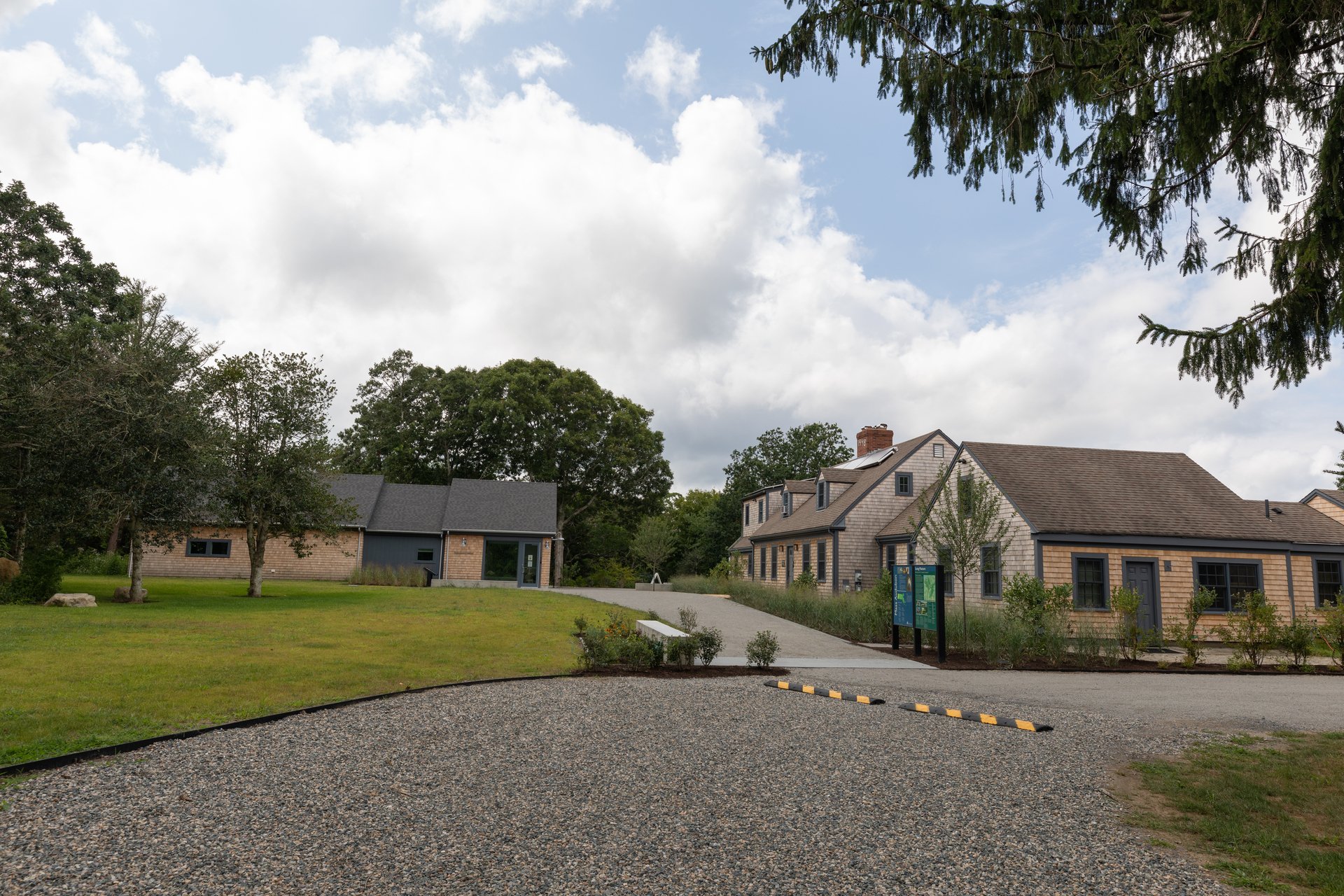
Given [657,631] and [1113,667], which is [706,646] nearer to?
[657,631]

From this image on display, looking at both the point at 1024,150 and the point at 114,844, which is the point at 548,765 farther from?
the point at 1024,150

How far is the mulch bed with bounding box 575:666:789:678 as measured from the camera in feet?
40.1

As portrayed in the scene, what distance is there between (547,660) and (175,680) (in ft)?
16.8

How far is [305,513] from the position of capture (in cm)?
2612

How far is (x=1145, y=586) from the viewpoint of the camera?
20750 mm

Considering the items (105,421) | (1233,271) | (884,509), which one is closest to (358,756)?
(1233,271)

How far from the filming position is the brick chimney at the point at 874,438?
38.2m

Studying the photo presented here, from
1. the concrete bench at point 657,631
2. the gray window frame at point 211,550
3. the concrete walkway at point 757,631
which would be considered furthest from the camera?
the gray window frame at point 211,550

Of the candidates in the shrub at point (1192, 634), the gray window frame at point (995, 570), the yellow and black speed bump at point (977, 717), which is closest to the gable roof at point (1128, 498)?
the gray window frame at point (995, 570)

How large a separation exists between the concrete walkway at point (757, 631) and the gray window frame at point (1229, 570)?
9.80 metres

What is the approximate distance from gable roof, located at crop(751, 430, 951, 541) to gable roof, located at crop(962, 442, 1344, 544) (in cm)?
609

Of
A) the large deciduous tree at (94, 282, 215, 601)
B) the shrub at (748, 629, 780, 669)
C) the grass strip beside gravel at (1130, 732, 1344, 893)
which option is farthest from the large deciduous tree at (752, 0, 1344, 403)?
the large deciduous tree at (94, 282, 215, 601)

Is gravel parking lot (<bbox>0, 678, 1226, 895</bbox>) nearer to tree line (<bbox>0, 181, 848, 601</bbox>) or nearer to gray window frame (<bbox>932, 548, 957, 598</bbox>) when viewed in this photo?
gray window frame (<bbox>932, 548, 957, 598</bbox>)

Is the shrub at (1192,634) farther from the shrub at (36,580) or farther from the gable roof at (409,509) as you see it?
the gable roof at (409,509)
